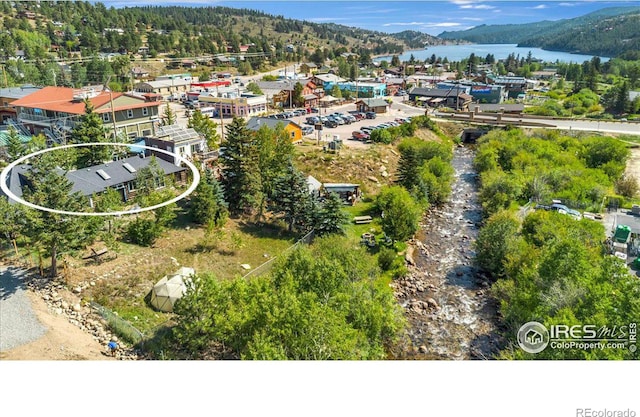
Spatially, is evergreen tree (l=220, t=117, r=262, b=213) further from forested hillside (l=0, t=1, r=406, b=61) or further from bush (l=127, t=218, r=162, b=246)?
forested hillside (l=0, t=1, r=406, b=61)

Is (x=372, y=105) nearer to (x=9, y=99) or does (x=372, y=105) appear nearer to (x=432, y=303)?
(x=9, y=99)

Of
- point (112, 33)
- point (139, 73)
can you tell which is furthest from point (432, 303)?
point (112, 33)

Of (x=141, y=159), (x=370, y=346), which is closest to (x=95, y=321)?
(x=370, y=346)

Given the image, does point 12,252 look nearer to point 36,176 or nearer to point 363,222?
point 36,176

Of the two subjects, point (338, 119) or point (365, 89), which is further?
point (365, 89)

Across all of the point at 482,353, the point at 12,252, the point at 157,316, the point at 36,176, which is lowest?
the point at 482,353

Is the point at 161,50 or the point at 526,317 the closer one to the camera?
the point at 526,317

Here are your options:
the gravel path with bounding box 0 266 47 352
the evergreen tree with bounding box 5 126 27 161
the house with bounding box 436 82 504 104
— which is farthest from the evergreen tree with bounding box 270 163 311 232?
the house with bounding box 436 82 504 104
